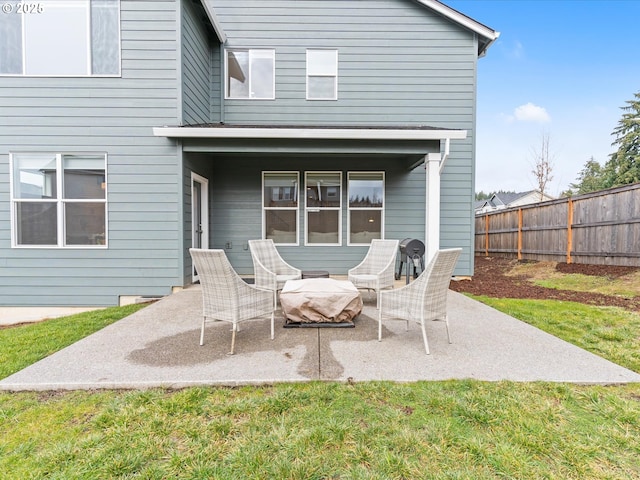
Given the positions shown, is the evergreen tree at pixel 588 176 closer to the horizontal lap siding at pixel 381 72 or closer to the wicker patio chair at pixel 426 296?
the horizontal lap siding at pixel 381 72

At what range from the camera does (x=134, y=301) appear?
5660 mm

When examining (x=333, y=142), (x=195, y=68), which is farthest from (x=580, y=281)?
(x=195, y=68)

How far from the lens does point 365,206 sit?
24.3 ft

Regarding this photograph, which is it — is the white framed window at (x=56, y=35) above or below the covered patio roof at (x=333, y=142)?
above

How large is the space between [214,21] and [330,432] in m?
7.74

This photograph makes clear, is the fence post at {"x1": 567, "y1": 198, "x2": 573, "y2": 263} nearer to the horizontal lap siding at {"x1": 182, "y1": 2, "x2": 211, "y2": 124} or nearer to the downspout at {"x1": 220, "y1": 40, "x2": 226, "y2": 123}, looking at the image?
the downspout at {"x1": 220, "y1": 40, "x2": 226, "y2": 123}

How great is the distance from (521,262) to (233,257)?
875 centimetres

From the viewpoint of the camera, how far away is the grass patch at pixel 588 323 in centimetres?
321

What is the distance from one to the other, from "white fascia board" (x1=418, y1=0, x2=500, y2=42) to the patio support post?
3.61 meters

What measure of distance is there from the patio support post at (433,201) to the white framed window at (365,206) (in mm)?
1633

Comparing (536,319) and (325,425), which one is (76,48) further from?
(536,319)

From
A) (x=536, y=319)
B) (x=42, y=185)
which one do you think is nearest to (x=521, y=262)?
(x=536, y=319)

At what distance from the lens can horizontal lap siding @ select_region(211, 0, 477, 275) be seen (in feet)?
23.8

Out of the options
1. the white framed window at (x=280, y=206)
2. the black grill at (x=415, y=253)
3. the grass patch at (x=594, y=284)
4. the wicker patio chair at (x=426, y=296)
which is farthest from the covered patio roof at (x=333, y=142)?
the grass patch at (x=594, y=284)
